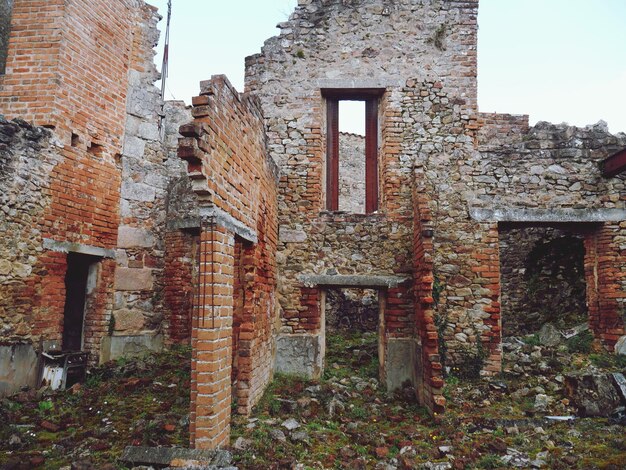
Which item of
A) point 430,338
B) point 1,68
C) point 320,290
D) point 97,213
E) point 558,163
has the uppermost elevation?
point 1,68

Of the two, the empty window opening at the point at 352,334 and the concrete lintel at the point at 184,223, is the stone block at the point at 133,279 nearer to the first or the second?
the concrete lintel at the point at 184,223

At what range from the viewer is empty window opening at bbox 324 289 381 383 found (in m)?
8.44

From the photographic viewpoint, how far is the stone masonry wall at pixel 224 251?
4293 mm

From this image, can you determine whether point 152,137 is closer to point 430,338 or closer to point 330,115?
point 330,115

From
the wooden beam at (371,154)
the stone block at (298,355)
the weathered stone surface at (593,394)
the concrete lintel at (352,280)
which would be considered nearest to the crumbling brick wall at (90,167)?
the stone block at (298,355)

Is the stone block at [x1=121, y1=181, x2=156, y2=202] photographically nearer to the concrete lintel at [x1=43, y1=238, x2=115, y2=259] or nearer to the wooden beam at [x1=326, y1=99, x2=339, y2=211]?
the concrete lintel at [x1=43, y1=238, x2=115, y2=259]

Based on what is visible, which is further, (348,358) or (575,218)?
(348,358)

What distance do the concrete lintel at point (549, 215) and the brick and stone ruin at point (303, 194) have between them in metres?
0.02

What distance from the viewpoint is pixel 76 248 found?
7.41 m

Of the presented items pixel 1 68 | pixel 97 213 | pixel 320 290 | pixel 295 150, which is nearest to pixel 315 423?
pixel 320 290

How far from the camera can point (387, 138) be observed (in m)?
8.00

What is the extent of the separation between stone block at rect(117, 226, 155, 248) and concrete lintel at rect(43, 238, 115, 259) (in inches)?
11.5

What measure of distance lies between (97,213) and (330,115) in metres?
4.59

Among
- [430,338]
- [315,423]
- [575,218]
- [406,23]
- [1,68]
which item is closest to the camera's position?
[315,423]
